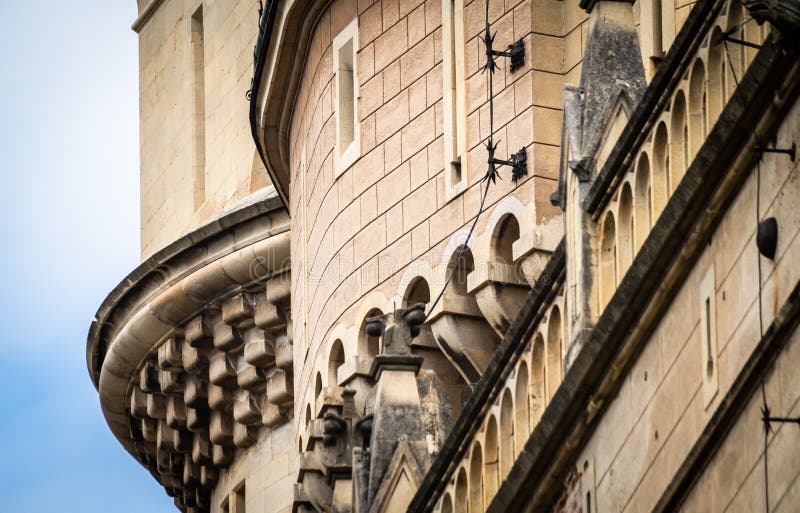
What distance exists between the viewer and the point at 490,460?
13.8 m

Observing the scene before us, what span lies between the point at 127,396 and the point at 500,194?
501 inches

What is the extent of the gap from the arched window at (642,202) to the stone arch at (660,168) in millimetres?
97

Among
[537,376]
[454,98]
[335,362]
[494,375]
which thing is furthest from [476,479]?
[335,362]

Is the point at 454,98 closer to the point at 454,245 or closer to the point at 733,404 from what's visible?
the point at 454,245

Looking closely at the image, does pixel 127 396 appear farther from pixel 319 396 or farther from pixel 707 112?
pixel 707 112

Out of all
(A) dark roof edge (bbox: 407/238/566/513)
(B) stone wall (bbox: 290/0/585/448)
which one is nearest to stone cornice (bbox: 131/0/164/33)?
(B) stone wall (bbox: 290/0/585/448)

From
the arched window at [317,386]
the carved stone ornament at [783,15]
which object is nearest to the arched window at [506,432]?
the carved stone ornament at [783,15]

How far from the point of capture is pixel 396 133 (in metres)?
20.4

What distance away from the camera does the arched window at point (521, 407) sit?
13234 millimetres

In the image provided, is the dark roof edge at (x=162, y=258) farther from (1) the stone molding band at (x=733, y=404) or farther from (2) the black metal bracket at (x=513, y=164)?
(1) the stone molding band at (x=733, y=404)

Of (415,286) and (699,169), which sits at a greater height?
(415,286)

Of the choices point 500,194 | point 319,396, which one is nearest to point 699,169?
point 500,194

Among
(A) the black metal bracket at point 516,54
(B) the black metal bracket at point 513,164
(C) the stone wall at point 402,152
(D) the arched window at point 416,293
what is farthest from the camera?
(D) the arched window at point 416,293

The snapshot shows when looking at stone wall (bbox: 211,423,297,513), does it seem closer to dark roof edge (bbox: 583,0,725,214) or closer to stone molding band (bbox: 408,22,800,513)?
stone molding band (bbox: 408,22,800,513)
